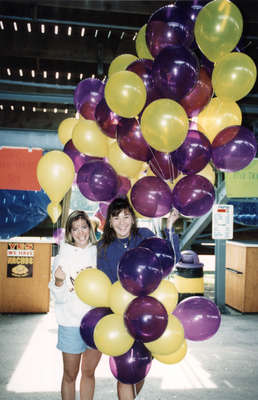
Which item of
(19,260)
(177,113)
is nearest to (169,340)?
(177,113)

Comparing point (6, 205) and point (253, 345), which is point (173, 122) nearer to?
point (253, 345)

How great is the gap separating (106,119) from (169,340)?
122 centimetres

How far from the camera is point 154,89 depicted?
6.09 ft

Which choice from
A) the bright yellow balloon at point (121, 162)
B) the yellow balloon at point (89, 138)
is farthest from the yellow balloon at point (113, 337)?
the yellow balloon at point (89, 138)

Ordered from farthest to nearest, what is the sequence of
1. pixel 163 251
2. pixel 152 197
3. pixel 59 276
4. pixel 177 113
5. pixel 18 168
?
1. pixel 18 168
2. pixel 59 276
3. pixel 152 197
4. pixel 163 251
5. pixel 177 113

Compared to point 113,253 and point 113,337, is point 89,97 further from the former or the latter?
point 113,337

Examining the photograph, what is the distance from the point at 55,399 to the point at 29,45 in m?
3.44

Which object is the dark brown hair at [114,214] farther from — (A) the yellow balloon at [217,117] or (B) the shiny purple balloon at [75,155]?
(A) the yellow balloon at [217,117]

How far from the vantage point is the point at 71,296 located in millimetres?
2092

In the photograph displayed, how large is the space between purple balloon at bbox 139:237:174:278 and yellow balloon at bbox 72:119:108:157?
2.26ft

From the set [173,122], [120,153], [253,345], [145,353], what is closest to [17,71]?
[120,153]

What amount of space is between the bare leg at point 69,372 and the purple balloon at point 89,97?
4.78 ft

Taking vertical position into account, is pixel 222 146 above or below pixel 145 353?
above

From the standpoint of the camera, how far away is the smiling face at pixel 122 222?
208 centimetres
